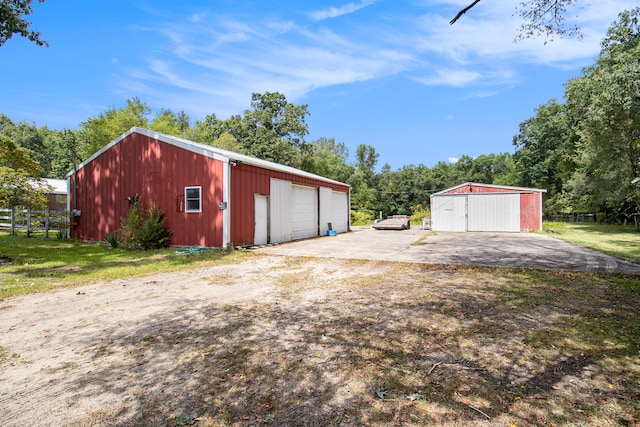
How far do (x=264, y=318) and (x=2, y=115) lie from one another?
63376 mm

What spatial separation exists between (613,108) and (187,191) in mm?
18584

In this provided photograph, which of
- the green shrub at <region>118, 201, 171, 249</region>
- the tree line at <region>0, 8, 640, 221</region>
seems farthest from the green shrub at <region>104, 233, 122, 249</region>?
the tree line at <region>0, 8, 640, 221</region>

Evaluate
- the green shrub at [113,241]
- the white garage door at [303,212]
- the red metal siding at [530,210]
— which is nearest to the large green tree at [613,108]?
the red metal siding at [530,210]

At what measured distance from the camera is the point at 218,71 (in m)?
14.6

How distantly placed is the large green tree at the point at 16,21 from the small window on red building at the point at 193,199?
243 inches

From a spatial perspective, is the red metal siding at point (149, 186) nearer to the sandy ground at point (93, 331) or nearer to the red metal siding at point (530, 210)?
the sandy ground at point (93, 331)

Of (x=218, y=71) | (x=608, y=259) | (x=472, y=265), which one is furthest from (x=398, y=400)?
(x=218, y=71)

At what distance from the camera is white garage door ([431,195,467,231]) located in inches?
793

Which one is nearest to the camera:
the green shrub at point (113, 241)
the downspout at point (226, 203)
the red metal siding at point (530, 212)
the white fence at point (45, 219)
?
the downspout at point (226, 203)

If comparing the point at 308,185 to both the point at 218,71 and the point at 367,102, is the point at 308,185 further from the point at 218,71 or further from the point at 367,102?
the point at 367,102

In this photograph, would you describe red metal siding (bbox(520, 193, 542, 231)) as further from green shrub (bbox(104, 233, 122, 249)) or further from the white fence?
the white fence

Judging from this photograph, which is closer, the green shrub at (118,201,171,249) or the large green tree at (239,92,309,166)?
the green shrub at (118,201,171,249)

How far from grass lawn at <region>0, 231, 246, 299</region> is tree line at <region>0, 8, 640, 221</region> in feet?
16.2

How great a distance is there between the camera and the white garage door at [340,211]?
63.5 feet
